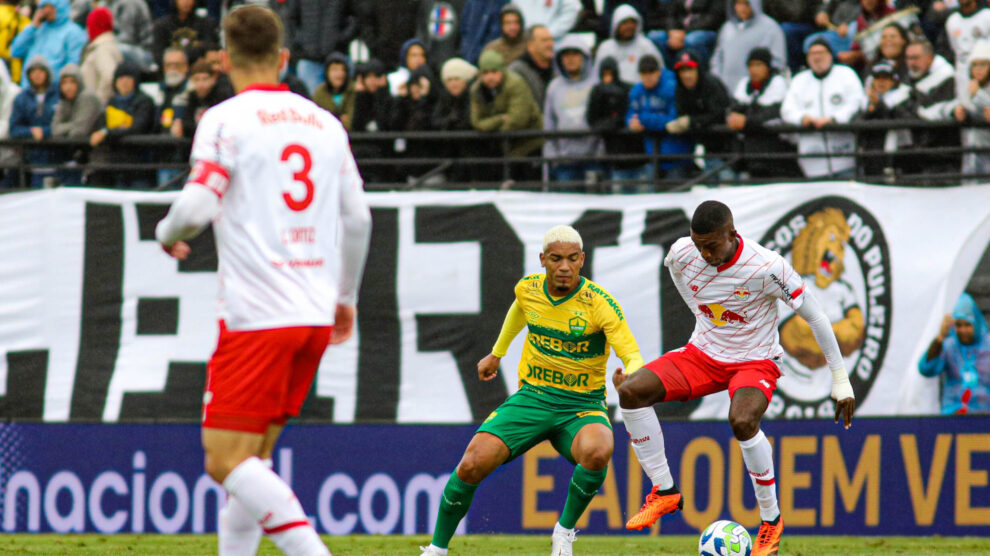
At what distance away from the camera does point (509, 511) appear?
1246cm

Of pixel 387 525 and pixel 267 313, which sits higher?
pixel 267 313

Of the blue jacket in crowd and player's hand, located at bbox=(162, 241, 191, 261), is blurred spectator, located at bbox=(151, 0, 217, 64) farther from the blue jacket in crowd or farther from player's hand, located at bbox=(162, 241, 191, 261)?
player's hand, located at bbox=(162, 241, 191, 261)

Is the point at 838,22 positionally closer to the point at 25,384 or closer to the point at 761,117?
the point at 761,117

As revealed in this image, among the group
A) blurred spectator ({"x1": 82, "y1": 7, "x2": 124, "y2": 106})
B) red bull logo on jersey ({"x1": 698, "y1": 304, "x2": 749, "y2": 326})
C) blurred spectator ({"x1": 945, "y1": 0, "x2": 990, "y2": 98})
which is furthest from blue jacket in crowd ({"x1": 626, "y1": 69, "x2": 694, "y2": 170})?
blurred spectator ({"x1": 82, "y1": 7, "x2": 124, "y2": 106})

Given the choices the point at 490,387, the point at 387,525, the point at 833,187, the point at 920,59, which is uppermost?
the point at 920,59

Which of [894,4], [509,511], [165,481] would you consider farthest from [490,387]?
[894,4]

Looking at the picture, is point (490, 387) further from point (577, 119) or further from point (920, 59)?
point (920, 59)

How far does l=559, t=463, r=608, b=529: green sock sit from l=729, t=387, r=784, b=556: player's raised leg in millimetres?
907

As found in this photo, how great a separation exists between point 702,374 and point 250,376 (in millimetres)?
4560

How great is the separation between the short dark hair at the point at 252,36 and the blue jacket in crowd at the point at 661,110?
7.96 meters

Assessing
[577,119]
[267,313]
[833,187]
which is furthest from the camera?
[577,119]

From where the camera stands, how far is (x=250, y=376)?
5180 mm

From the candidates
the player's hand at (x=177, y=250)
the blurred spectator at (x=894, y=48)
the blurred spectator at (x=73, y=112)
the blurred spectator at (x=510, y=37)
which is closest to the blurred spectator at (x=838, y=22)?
the blurred spectator at (x=894, y=48)

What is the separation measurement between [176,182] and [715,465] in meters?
5.95
